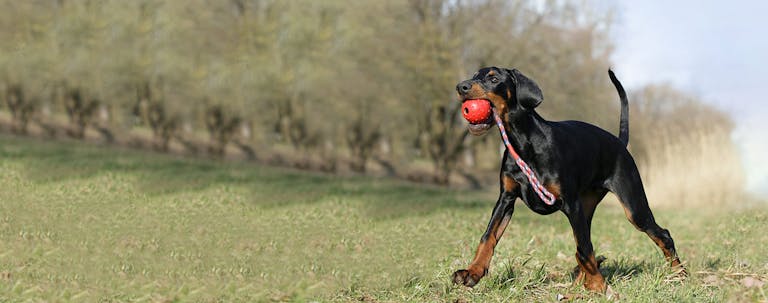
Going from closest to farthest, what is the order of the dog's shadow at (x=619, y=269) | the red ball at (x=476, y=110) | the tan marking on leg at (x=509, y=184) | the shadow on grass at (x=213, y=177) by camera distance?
the red ball at (x=476, y=110) → the tan marking on leg at (x=509, y=184) → the dog's shadow at (x=619, y=269) → the shadow on grass at (x=213, y=177)

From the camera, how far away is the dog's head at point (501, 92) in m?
5.09

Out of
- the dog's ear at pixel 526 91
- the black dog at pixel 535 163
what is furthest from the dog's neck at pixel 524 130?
the dog's ear at pixel 526 91

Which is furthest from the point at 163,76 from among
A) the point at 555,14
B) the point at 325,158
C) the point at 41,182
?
the point at 555,14

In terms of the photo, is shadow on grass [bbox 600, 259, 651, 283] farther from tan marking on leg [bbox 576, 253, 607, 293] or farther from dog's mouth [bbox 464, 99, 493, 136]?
dog's mouth [bbox 464, 99, 493, 136]

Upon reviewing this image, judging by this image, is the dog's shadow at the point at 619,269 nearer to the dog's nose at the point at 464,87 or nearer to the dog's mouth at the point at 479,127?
the dog's mouth at the point at 479,127

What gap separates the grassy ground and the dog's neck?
117cm

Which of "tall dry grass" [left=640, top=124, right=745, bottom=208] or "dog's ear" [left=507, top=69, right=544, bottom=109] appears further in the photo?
"tall dry grass" [left=640, top=124, right=745, bottom=208]

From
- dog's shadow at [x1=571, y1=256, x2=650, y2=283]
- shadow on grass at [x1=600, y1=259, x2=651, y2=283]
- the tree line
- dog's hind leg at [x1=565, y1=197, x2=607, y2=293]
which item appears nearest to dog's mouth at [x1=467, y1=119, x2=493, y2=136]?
dog's hind leg at [x1=565, y1=197, x2=607, y2=293]

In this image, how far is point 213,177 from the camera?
12.5 meters

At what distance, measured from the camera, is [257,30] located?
1388 centimetres

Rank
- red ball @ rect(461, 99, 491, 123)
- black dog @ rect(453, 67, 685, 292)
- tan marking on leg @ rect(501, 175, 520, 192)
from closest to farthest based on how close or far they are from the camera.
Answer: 1. red ball @ rect(461, 99, 491, 123)
2. black dog @ rect(453, 67, 685, 292)
3. tan marking on leg @ rect(501, 175, 520, 192)

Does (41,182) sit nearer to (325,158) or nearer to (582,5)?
(325,158)

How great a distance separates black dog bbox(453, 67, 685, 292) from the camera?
516 centimetres

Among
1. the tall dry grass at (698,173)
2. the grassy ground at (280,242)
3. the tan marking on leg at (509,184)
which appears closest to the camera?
the tan marking on leg at (509,184)
